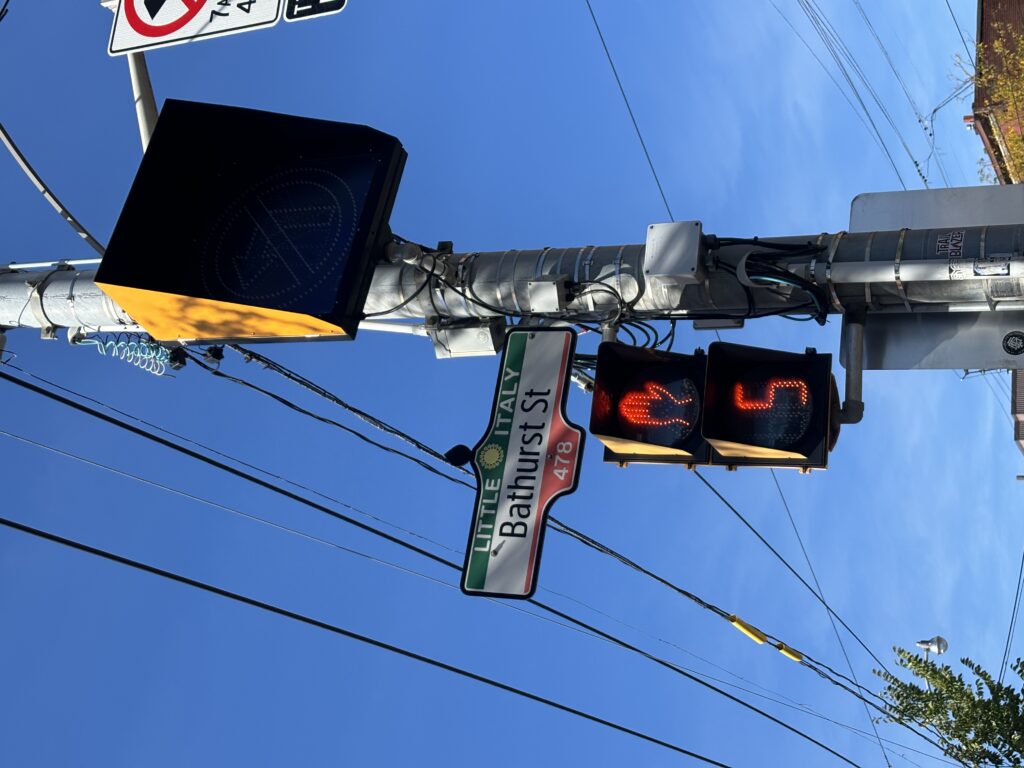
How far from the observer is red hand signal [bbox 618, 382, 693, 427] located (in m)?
5.88

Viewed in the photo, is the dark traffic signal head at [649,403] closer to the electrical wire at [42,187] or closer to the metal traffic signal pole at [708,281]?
the metal traffic signal pole at [708,281]

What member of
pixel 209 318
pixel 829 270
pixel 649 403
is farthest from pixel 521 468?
pixel 209 318

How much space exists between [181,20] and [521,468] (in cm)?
343

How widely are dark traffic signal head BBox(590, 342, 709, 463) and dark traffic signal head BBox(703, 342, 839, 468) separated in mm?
128

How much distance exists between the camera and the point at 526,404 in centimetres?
605

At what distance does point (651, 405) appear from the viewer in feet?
19.5

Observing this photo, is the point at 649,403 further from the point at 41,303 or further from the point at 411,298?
the point at 41,303

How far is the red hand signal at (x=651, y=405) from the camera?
5.88 m

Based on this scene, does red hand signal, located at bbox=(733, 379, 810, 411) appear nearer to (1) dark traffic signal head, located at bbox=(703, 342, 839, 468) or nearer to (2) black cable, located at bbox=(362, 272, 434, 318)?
(1) dark traffic signal head, located at bbox=(703, 342, 839, 468)

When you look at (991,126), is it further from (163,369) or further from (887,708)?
(163,369)

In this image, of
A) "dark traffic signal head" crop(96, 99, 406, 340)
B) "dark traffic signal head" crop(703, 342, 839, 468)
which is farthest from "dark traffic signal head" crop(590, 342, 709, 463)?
"dark traffic signal head" crop(96, 99, 406, 340)

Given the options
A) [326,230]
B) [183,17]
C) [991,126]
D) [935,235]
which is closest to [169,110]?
[183,17]

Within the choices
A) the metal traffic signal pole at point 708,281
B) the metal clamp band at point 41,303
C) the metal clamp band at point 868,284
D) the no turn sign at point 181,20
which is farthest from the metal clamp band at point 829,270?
the metal clamp band at point 41,303

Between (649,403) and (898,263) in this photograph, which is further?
(649,403)
